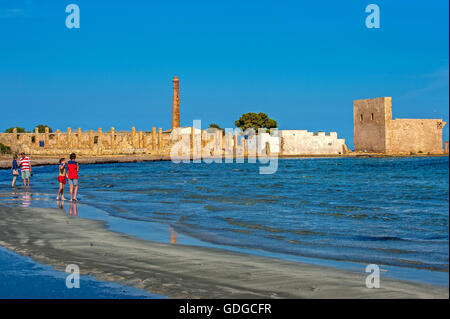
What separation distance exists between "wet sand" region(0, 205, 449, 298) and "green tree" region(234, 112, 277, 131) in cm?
6357

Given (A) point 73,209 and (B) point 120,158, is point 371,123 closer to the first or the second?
(B) point 120,158

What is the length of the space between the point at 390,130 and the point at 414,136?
3759 mm

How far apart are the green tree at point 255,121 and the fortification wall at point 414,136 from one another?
61.1 ft

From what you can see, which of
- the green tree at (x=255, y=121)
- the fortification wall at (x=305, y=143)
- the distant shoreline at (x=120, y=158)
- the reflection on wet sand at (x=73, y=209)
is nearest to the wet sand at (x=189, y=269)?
the reflection on wet sand at (x=73, y=209)

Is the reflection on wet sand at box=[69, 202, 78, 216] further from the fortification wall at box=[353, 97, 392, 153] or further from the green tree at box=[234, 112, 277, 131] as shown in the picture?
the green tree at box=[234, 112, 277, 131]

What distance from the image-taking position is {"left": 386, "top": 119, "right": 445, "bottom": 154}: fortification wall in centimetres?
6009

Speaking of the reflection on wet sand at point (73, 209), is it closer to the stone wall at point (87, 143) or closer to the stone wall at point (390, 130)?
the stone wall at point (87, 143)

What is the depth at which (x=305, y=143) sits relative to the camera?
6819 cm

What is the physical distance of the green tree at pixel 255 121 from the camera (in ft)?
236

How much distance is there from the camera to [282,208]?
14.0 meters

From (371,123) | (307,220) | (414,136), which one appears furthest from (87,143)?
(307,220)
